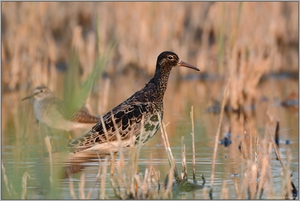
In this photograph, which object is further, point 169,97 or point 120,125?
point 169,97

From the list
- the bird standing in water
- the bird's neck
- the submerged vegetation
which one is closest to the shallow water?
the submerged vegetation

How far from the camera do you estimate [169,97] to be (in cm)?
1261

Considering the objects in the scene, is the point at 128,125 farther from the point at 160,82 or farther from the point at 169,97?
the point at 169,97

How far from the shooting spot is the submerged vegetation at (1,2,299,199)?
528 cm

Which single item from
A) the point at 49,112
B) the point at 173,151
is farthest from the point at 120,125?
the point at 49,112

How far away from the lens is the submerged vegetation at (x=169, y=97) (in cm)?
528

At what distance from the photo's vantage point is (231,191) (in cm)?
581

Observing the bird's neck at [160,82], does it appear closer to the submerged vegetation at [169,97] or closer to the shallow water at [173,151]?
the shallow water at [173,151]

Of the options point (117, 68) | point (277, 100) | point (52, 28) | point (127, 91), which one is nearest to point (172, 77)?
point (117, 68)

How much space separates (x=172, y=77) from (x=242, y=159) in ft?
26.3

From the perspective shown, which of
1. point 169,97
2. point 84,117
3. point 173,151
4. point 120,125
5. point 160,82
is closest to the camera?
point 120,125

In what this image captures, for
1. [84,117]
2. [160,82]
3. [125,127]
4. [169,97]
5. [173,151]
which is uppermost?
[169,97]

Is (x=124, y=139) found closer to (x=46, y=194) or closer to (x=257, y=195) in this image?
(x=46, y=194)

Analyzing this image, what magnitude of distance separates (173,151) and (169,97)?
4632mm
